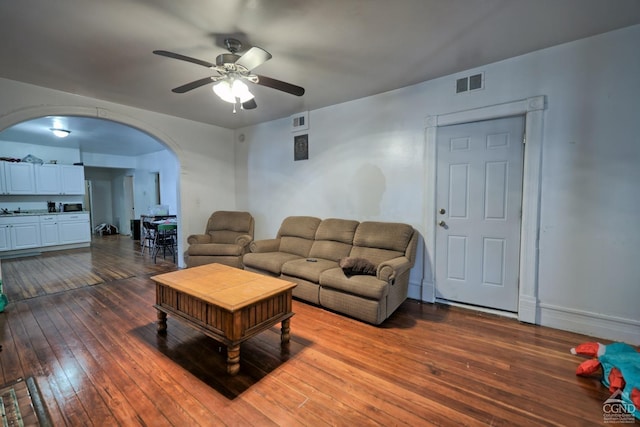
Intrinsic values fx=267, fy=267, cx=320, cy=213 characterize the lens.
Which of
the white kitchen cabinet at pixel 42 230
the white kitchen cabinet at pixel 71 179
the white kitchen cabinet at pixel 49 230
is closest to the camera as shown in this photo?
the white kitchen cabinet at pixel 42 230

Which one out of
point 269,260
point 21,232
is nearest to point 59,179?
point 21,232

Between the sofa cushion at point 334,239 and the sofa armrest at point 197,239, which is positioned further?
the sofa armrest at point 197,239

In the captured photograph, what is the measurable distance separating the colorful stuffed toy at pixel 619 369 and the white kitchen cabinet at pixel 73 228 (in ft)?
29.4

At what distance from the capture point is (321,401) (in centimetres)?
165

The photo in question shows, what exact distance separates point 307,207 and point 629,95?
11.7ft

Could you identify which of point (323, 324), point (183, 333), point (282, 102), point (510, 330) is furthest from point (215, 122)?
point (510, 330)

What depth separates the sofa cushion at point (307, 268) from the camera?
3068 millimetres

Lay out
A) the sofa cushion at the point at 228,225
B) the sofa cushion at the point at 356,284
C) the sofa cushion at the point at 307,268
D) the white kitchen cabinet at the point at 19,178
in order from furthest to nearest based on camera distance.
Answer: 1. the white kitchen cabinet at the point at 19,178
2. the sofa cushion at the point at 228,225
3. the sofa cushion at the point at 307,268
4. the sofa cushion at the point at 356,284

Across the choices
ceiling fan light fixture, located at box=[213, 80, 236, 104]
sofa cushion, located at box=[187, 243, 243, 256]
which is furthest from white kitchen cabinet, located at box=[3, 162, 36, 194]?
ceiling fan light fixture, located at box=[213, 80, 236, 104]

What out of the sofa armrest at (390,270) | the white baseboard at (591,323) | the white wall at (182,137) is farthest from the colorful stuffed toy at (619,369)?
the white wall at (182,137)

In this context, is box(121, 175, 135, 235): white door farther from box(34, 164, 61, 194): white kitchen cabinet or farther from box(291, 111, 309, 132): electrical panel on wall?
box(291, 111, 309, 132): electrical panel on wall

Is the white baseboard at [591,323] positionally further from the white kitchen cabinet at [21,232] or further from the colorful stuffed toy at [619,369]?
the white kitchen cabinet at [21,232]

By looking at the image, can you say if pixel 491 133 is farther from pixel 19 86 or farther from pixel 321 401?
pixel 19 86

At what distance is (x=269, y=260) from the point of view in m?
3.52
